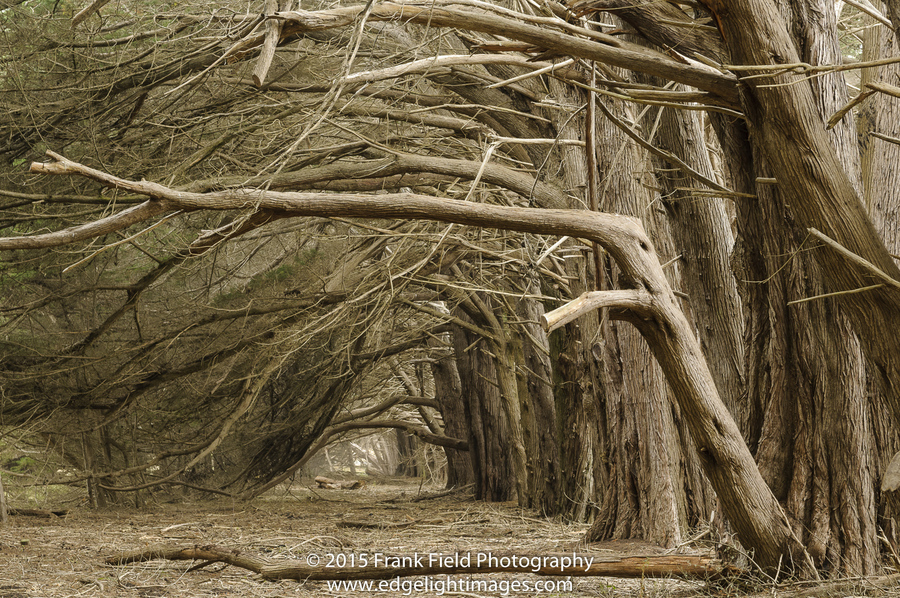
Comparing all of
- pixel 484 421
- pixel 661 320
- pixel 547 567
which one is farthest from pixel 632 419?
pixel 484 421

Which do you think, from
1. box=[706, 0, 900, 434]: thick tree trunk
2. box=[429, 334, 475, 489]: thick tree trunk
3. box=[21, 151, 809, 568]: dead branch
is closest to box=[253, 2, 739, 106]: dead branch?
box=[706, 0, 900, 434]: thick tree trunk

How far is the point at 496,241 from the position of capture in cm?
902

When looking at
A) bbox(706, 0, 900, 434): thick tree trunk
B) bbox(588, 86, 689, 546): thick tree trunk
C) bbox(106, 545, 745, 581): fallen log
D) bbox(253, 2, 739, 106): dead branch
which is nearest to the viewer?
bbox(706, 0, 900, 434): thick tree trunk

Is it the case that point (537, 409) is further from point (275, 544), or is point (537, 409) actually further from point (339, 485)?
point (339, 485)

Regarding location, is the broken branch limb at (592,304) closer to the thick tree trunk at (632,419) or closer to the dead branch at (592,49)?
the dead branch at (592,49)

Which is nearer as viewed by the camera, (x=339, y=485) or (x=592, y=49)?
(x=592, y=49)

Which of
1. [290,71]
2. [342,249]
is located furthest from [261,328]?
[290,71]

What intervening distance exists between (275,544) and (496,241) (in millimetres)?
4214

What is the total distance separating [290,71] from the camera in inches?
304

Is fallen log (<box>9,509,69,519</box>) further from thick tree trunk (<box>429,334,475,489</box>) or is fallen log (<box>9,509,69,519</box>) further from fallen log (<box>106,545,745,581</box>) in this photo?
thick tree trunk (<box>429,334,475,489</box>)

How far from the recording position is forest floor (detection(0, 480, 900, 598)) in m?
4.50

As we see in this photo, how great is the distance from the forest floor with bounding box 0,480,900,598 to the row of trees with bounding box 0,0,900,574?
524mm

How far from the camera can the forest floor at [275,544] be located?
4.50 m

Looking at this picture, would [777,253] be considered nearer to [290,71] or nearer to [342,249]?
[290,71]
